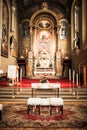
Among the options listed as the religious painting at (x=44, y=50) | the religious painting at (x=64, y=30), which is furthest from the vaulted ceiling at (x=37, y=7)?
the religious painting at (x=44, y=50)

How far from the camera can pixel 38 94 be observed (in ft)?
27.8

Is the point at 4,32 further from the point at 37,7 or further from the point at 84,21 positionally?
the point at 37,7

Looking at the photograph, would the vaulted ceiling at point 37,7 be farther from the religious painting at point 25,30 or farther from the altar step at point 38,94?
the altar step at point 38,94

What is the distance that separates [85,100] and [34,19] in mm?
10538

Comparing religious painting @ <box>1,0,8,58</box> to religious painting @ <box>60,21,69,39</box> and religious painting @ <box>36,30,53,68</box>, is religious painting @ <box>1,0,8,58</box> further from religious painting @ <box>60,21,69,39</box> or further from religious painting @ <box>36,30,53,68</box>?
religious painting @ <box>60,21,69,39</box>

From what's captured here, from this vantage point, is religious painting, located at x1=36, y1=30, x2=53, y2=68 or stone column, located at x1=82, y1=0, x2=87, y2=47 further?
religious painting, located at x1=36, y1=30, x2=53, y2=68

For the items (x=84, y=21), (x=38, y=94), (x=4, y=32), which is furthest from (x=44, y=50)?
(x=38, y=94)

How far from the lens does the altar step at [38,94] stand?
8133 millimetres

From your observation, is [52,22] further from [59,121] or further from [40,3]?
[59,121]

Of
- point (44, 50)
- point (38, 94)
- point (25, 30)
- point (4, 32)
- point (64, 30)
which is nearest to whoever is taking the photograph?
point (38, 94)

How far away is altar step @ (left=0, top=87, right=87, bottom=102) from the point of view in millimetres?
8133

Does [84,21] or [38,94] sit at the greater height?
[84,21]

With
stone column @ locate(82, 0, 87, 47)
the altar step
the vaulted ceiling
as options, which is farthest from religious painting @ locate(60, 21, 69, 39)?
the altar step

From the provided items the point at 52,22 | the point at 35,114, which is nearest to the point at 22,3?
the point at 52,22
